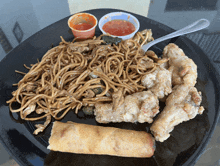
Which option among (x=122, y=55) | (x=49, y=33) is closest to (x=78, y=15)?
(x=49, y=33)

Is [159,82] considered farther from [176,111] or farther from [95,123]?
[95,123]

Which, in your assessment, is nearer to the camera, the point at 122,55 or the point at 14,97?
the point at 14,97

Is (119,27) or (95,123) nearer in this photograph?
Answer: (95,123)

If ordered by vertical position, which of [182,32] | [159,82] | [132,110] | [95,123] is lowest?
[95,123]

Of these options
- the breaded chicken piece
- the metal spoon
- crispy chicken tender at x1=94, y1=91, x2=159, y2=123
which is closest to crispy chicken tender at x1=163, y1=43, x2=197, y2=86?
the breaded chicken piece

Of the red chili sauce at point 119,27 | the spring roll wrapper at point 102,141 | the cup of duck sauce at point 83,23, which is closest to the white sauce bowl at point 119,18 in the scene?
the red chili sauce at point 119,27

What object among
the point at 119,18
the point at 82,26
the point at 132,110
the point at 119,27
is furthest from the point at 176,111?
the point at 82,26

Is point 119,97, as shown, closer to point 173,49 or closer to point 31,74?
point 173,49
